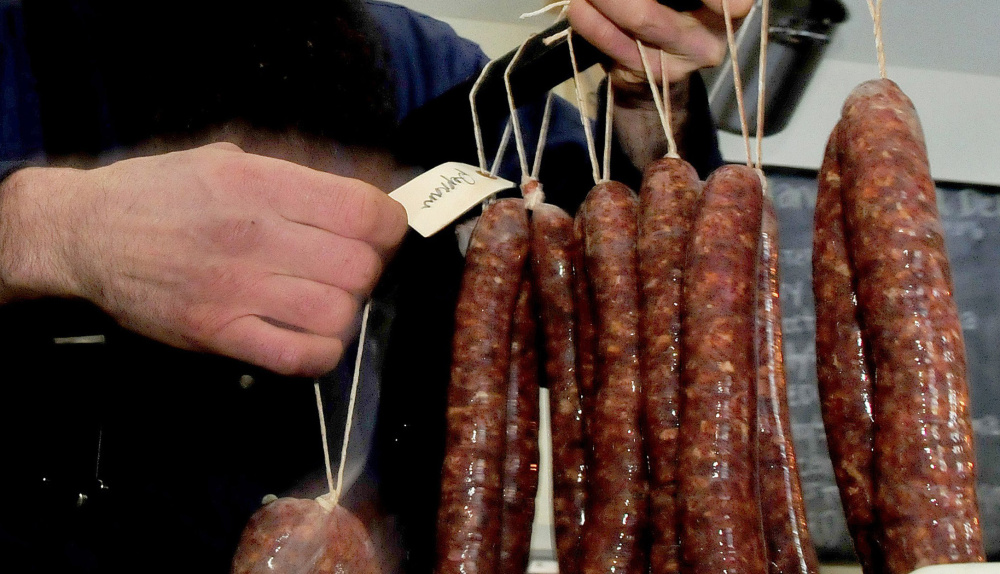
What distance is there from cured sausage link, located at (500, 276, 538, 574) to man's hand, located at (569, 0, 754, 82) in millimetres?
362

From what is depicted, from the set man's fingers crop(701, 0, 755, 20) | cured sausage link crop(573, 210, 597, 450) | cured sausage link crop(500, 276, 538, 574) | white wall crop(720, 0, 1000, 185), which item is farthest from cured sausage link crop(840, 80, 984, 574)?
white wall crop(720, 0, 1000, 185)

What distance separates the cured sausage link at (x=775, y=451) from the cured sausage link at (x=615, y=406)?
14cm

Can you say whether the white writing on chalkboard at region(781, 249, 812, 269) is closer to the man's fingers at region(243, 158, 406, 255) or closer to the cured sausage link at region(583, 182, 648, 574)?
the cured sausage link at region(583, 182, 648, 574)

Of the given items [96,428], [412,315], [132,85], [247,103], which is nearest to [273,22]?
[247,103]

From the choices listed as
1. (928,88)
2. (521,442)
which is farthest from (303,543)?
(928,88)

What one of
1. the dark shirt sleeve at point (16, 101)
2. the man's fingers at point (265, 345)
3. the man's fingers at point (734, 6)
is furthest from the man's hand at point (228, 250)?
the dark shirt sleeve at point (16, 101)

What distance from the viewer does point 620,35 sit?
91 cm

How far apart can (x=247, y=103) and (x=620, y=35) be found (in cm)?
68

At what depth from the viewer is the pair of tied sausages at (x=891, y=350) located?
1.94 feet

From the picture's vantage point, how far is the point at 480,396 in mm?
863

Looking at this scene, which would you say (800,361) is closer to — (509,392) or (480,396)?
(509,392)

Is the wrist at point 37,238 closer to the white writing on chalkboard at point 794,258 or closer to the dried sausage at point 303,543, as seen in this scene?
the dried sausage at point 303,543

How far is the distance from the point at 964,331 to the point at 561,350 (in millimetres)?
2195

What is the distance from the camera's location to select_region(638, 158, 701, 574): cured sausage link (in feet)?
2.38
